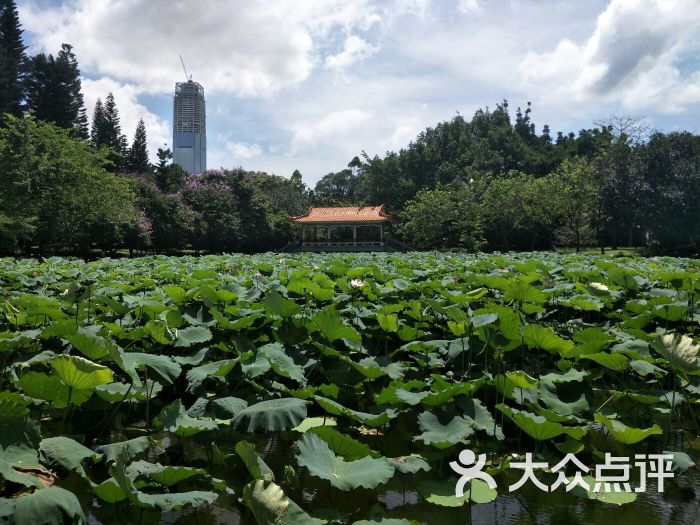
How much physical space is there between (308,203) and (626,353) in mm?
42457

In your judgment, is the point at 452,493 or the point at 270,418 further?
the point at 452,493

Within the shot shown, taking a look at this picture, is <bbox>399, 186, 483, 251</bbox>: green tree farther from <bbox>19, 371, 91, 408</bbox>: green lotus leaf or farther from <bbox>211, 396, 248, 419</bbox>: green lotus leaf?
<bbox>19, 371, 91, 408</bbox>: green lotus leaf

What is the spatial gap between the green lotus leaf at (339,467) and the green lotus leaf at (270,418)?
0.10m

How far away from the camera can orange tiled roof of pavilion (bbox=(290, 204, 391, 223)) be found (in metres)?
30.6

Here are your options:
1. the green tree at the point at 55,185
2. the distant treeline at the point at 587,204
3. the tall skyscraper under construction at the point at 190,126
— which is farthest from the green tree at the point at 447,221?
the tall skyscraper under construction at the point at 190,126

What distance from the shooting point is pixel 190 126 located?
99.2 m

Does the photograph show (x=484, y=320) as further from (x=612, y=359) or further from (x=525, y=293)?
(x=525, y=293)

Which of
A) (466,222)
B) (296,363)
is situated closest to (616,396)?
(296,363)

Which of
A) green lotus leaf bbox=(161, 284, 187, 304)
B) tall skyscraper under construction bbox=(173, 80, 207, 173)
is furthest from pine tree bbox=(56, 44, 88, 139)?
tall skyscraper under construction bbox=(173, 80, 207, 173)

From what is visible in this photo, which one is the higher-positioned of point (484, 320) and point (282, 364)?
point (484, 320)

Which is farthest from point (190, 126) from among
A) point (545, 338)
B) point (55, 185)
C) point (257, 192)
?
point (545, 338)

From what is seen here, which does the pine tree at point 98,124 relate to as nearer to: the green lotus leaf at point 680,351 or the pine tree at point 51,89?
the pine tree at point 51,89

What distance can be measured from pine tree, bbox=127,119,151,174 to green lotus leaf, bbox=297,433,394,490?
43.2 m

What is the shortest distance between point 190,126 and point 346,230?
253ft
